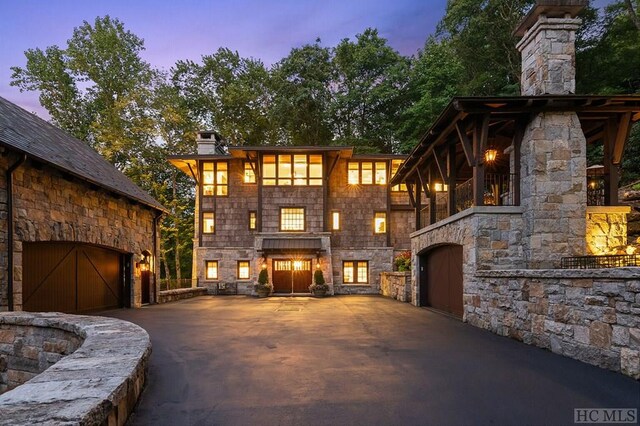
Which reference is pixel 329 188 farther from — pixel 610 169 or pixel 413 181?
pixel 610 169

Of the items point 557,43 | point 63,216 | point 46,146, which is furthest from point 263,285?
point 557,43

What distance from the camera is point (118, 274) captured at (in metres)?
14.5

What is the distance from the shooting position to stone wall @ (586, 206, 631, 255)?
9.45 metres

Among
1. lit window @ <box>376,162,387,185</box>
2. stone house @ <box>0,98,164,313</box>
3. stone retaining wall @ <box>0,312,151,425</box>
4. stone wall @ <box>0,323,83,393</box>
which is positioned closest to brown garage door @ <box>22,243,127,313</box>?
stone house @ <box>0,98,164,313</box>

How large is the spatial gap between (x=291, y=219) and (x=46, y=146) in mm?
13059

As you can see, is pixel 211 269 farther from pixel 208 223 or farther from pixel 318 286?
pixel 318 286

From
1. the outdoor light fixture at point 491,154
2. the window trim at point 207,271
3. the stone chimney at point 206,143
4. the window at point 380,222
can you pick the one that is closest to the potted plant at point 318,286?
the window at point 380,222

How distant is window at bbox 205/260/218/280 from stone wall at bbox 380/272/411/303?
9714 mm

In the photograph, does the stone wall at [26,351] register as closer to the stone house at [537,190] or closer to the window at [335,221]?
the stone house at [537,190]

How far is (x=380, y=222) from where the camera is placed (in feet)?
74.4

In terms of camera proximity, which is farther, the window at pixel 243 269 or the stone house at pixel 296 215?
the window at pixel 243 269

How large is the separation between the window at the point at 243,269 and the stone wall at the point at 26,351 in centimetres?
1583

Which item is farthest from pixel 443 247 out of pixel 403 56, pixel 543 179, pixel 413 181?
pixel 403 56

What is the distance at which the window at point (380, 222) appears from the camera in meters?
22.6
